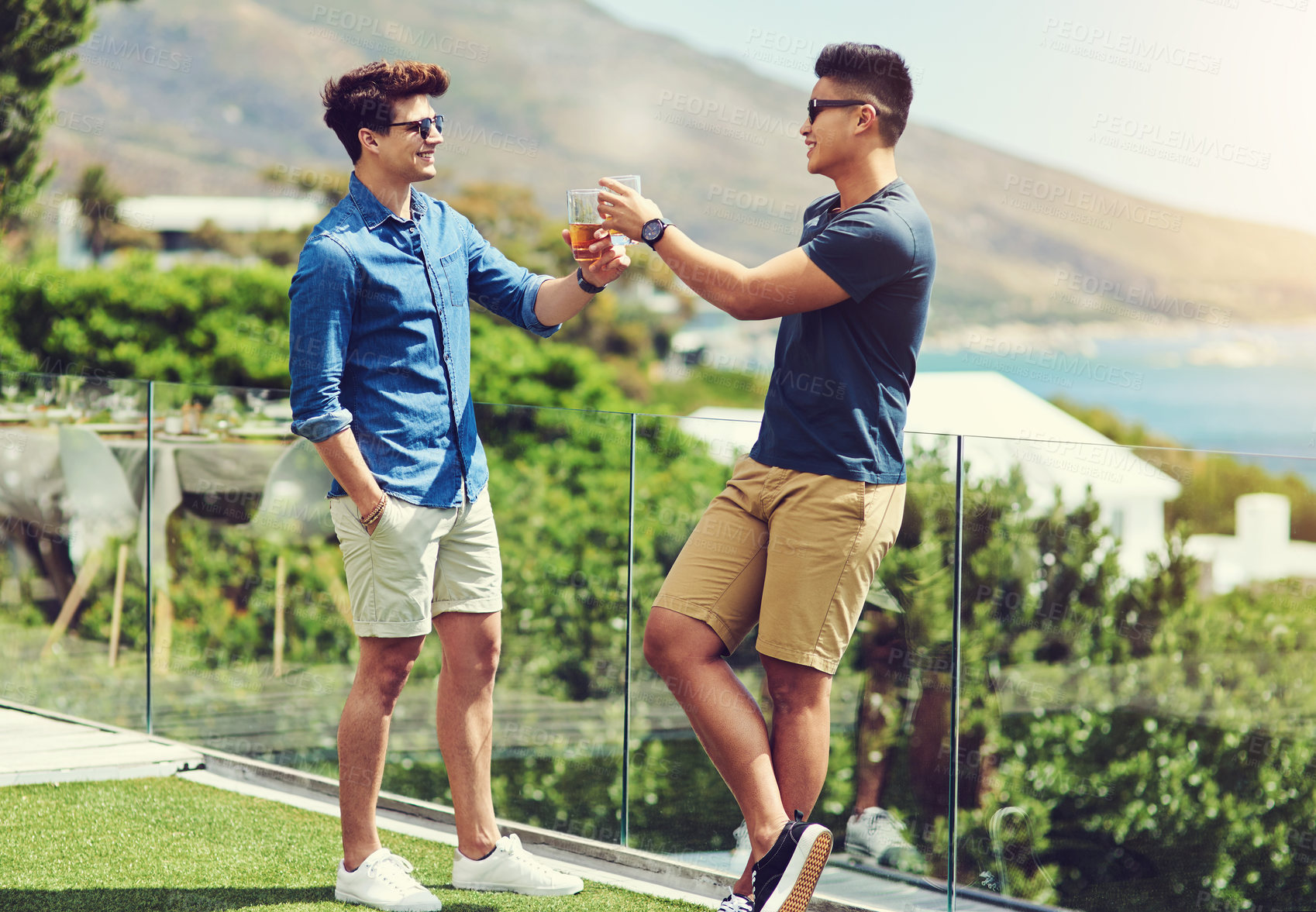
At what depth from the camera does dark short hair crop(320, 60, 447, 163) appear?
2.85 m

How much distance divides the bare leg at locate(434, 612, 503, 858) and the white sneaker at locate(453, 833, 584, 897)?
→ 3cm

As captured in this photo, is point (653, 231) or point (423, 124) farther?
point (423, 124)

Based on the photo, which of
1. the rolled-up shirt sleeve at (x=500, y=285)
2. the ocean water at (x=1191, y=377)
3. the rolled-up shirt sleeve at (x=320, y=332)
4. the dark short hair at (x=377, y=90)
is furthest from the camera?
the ocean water at (x=1191, y=377)

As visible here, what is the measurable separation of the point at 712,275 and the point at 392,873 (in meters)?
1.47

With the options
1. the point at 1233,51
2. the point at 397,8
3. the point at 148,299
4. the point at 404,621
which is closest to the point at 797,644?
the point at 404,621

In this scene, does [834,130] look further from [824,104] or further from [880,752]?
[880,752]

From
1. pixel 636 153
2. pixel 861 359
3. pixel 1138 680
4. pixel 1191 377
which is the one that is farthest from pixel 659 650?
pixel 1191 377

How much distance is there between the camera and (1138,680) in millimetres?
3775

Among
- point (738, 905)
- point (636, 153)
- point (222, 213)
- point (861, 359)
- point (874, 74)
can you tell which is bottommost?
point (738, 905)

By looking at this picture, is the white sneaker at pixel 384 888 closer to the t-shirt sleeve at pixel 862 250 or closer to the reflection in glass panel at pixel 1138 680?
the reflection in glass panel at pixel 1138 680

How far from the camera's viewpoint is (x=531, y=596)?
16.2ft

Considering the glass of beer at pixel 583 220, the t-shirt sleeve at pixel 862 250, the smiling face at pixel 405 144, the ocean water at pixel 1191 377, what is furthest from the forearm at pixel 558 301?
the ocean water at pixel 1191 377

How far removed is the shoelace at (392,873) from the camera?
287 cm

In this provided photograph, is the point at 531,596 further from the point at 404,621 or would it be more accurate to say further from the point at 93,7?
the point at 93,7
